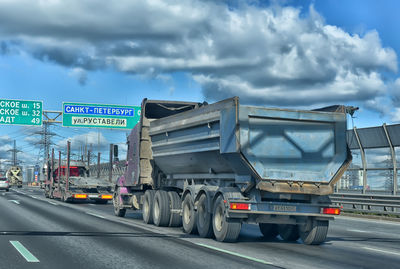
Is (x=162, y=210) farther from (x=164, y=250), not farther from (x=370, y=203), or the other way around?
(x=370, y=203)

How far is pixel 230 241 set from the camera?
1186 cm

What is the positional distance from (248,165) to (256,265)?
3027 mm

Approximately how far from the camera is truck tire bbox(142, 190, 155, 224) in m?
16.8

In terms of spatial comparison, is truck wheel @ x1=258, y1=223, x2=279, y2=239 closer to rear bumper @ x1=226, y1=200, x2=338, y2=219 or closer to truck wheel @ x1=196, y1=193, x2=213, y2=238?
truck wheel @ x1=196, y1=193, x2=213, y2=238

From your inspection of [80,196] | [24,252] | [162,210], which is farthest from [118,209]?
[80,196]

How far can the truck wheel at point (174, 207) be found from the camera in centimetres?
1549

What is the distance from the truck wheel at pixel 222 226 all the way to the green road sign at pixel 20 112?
2611 cm

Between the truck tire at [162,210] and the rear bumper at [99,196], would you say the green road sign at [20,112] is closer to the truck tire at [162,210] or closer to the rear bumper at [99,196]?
the rear bumper at [99,196]

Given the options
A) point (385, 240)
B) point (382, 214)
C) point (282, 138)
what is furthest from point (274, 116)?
point (382, 214)

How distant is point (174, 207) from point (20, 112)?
75.5 ft

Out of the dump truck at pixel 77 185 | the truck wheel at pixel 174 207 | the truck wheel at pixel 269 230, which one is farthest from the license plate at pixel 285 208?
the dump truck at pixel 77 185

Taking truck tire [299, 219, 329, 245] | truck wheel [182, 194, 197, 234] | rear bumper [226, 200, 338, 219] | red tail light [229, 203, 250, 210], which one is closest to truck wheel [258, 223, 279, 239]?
truck tire [299, 219, 329, 245]

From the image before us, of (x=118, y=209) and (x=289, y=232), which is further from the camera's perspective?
(x=118, y=209)

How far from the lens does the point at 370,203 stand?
2305 centimetres
